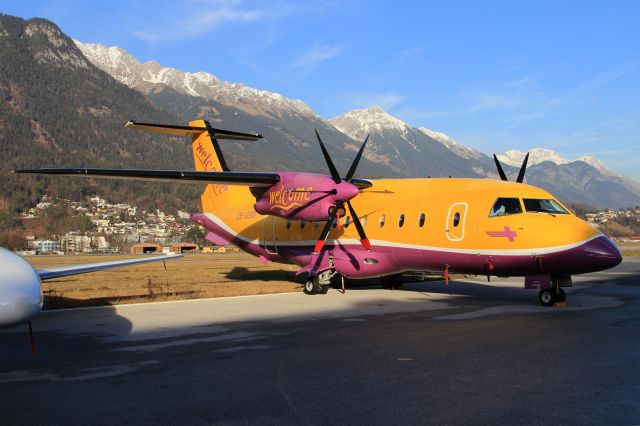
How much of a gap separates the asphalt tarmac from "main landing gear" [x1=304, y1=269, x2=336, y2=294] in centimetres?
511

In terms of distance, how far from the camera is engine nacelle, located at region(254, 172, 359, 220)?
1928 centimetres

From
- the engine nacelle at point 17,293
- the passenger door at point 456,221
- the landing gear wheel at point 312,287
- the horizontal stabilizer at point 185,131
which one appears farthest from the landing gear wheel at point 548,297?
the horizontal stabilizer at point 185,131

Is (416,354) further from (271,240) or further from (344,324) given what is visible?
(271,240)

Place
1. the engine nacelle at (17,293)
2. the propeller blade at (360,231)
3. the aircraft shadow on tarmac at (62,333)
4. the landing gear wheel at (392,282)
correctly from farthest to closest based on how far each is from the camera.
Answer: the landing gear wheel at (392,282), the propeller blade at (360,231), the aircraft shadow on tarmac at (62,333), the engine nacelle at (17,293)

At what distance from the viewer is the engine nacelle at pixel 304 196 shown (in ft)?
63.3

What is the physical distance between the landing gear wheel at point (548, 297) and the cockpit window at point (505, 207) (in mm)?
2308

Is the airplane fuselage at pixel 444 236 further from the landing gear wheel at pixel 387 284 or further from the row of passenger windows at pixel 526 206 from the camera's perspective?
the landing gear wheel at pixel 387 284

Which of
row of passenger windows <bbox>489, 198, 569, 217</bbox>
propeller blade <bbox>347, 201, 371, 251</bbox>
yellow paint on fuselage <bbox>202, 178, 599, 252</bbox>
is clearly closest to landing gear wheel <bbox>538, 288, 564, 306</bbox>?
yellow paint on fuselage <bbox>202, 178, 599, 252</bbox>

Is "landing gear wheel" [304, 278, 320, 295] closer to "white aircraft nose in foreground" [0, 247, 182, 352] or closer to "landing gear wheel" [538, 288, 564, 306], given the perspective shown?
"landing gear wheel" [538, 288, 564, 306]

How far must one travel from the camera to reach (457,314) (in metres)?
14.7

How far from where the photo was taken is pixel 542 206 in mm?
16281

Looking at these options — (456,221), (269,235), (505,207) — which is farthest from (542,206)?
(269,235)

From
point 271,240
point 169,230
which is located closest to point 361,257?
point 271,240

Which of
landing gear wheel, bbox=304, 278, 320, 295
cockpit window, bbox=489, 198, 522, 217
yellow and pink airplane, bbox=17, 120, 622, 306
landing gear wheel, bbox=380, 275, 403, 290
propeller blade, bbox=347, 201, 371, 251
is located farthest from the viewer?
landing gear wheel, bbox=380, 275, 403, 290
